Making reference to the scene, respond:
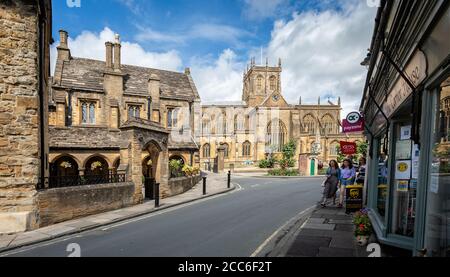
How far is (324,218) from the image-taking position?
9047mm

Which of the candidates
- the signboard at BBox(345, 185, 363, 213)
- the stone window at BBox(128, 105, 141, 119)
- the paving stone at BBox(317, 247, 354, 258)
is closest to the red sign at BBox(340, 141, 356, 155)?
the signboard at BBox(345, 185, 363, 213)

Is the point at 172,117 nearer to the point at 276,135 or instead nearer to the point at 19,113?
the point at 19,113

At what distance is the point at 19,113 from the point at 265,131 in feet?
168

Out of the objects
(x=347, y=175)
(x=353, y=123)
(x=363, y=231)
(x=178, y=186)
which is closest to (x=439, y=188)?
(x=363, y=231)

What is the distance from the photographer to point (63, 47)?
26734mm

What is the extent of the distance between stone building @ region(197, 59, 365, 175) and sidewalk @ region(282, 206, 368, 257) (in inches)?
1486

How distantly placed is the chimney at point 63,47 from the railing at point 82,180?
20.4 metres

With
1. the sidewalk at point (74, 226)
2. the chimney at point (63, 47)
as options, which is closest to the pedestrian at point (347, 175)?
the sidewalk at point (74, 226)

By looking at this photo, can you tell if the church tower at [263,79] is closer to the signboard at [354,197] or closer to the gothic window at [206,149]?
the gothic window at [206,149]

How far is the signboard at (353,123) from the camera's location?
26.0 feet

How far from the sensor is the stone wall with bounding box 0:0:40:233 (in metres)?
8.35

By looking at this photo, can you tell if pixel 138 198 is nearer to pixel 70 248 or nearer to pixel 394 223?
pixel 70 248

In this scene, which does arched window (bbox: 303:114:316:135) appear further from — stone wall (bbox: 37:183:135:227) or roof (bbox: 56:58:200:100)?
stone wall (bbox: 37:183:135:227)
